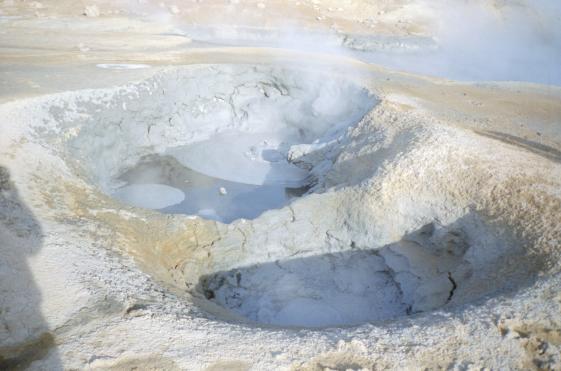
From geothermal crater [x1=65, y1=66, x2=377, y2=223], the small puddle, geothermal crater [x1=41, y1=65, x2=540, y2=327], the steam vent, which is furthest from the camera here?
geothermal crater [x1=65, y1=66, x2=377, y2=223]

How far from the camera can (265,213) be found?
6.43 meters

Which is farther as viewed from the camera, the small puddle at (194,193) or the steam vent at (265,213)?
the small puddle at (194,193)

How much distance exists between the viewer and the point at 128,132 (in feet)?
32.1

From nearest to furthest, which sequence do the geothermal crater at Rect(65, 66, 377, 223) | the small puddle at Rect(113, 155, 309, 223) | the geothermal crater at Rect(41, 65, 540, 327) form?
the geothermal crater at Rect(41, 65, 540, 327) < the small puddle at Rect(113, 155, 309, 223) < the geothermal crater at Rect(65, 66, 377, 223)

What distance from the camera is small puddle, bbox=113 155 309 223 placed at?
8492 millimetres

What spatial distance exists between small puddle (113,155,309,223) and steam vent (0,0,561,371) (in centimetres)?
5

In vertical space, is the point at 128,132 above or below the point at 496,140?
below

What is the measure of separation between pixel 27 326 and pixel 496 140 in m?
6.32

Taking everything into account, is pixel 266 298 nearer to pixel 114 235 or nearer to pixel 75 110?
pixel 114 235

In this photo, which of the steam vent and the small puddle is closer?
the steam vent

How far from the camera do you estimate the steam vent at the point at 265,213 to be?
3.44 meters

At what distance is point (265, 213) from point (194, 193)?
3043mm

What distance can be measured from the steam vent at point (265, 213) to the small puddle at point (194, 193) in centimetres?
5

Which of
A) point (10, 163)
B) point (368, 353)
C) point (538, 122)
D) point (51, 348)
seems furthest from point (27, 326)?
point (538, 122)
